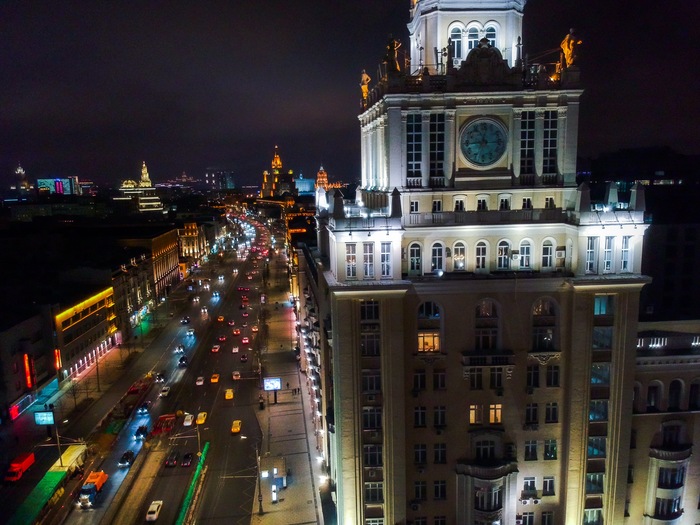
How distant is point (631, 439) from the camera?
149 ft

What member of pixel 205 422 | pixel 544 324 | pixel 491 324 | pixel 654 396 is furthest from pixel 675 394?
pixel 205 422

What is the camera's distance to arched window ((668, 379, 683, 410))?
149ft

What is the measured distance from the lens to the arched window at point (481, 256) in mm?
44344

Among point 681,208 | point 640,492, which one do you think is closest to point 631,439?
point 640,492

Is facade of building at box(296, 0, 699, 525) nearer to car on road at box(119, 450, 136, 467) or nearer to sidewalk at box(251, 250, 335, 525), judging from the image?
sidewalk at box(251, 250, 335, 525)

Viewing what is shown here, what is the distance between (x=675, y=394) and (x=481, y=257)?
20561 millimetres

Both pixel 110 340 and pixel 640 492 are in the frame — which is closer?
pixel 640 492

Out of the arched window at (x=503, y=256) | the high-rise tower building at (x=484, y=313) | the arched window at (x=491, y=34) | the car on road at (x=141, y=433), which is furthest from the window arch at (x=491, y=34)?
the car on road at (x=141, y=433)

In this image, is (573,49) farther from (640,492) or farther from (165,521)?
(165,521)

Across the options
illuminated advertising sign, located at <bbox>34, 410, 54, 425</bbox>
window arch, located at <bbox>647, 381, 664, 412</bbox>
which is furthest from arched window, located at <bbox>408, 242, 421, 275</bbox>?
illuminated advertising sign, located at <bbox>34, 410, 54, 425</bbox>

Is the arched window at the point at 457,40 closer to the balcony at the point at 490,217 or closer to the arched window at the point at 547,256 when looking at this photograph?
the balcony at the point at 490,217

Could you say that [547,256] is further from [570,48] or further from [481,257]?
[570,48]

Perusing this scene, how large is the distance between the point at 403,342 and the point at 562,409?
14.6 metres

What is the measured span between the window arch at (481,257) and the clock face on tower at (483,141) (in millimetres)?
7244
